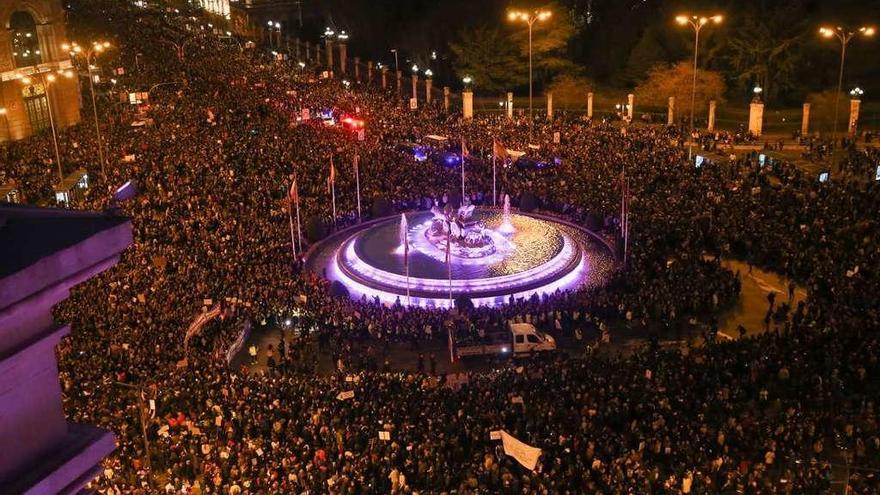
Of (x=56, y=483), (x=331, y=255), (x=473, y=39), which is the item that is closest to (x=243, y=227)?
(x=331, y=255)

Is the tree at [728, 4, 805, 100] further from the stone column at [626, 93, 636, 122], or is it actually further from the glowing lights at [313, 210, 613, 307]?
the glowing lights at [313, 210, 613, 307]

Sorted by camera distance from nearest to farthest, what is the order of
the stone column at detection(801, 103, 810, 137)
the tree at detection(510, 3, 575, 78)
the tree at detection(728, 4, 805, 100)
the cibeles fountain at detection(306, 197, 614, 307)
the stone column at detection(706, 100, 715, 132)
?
the cibeles fountain at detection(306, 197, 614, 307) < the stone column at detection(801, 103, 810, 137) < the stone column at detection(706, 100, 715, 132) < the tree at detection(728, 4, 805, 100) < the tree at detection(510, 3, 575, 78)

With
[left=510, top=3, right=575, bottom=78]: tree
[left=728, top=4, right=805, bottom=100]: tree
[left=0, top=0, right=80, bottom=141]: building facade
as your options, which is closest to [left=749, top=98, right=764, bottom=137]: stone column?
[left=728, top=4, right=805, bottom=100]: tree

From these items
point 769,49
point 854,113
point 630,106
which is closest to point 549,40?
point 630,106

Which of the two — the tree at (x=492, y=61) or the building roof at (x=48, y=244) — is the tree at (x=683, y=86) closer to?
the tree at (x=492, y=61)

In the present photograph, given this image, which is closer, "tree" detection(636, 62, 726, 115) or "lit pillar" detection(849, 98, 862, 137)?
"lit pillar" detection(849, 98, 862, 137)
